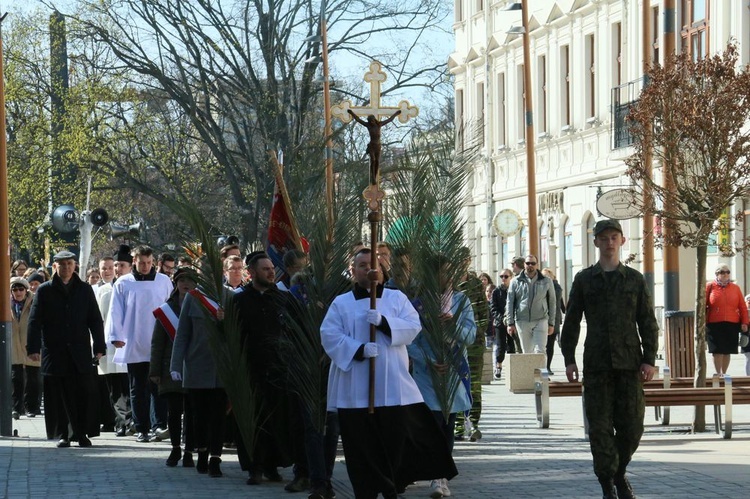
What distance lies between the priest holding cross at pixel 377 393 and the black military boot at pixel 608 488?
0.96 meters

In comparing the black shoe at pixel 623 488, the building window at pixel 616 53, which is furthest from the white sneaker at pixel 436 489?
the building window at pixel 616 53

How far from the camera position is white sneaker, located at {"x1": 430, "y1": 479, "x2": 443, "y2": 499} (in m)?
11.7

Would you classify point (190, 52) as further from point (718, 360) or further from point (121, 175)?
point (718, 360)

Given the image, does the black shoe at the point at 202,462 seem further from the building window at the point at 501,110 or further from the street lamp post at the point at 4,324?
the building window at the point at 501,110

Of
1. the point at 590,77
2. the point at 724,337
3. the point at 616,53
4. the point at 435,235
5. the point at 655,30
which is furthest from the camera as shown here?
the point at 590,77

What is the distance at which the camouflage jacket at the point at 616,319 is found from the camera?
431 inches

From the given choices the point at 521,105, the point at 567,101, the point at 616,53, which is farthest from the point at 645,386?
the point at 521,105

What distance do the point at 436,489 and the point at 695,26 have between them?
78.7 ft

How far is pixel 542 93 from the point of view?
45.2 m

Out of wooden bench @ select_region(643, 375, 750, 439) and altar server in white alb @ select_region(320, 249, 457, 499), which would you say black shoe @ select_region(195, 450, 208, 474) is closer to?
altar server in white alb @ select_region(320, 249, 457, 499)

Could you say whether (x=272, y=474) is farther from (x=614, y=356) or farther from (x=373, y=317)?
(x=614, y=356)

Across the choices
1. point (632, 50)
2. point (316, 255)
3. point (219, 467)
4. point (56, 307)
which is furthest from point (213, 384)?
point (632, 50)

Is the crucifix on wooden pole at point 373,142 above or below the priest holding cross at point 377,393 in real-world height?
above

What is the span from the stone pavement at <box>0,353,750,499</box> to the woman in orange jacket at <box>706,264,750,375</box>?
4381 mm
